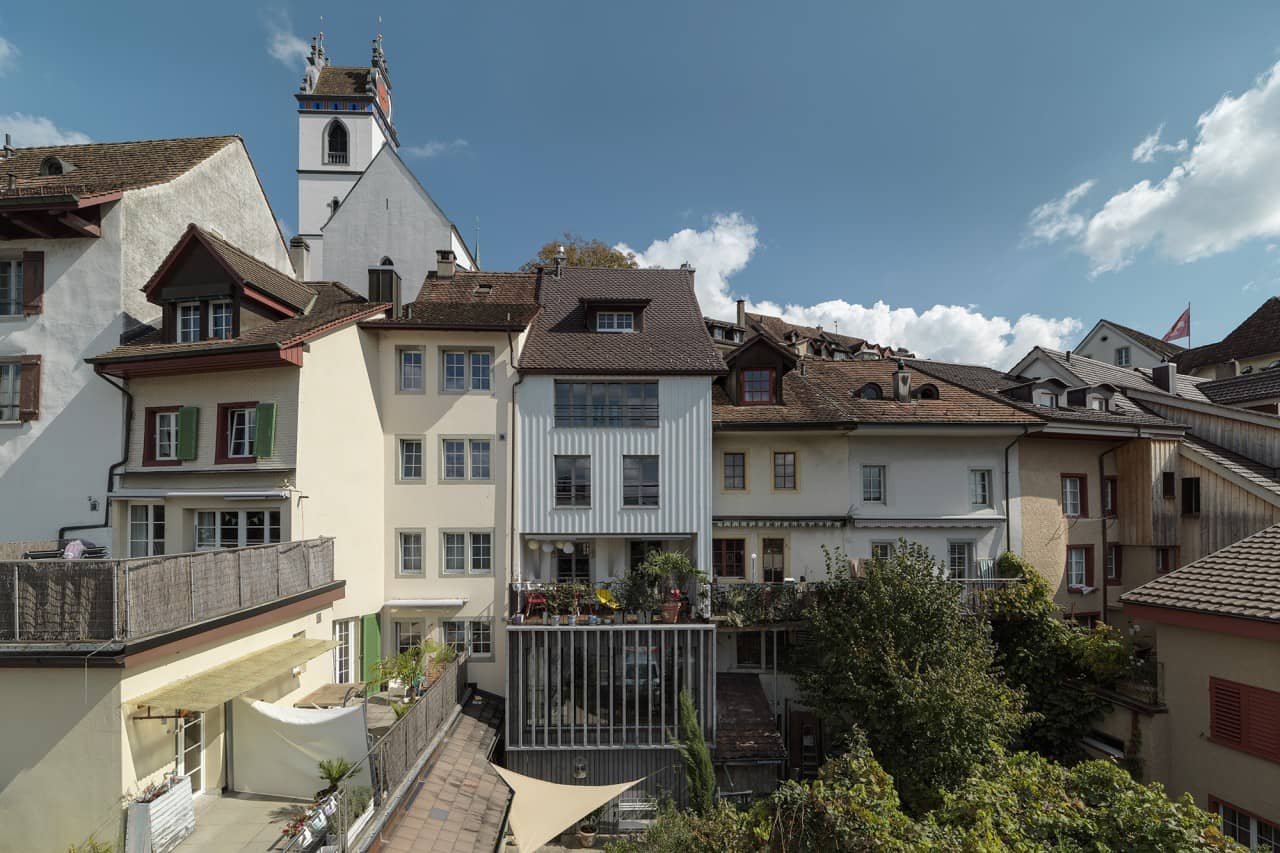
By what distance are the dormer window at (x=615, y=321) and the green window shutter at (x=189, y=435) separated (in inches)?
A: 463

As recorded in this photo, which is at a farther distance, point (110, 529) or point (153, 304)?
point (153, 304)

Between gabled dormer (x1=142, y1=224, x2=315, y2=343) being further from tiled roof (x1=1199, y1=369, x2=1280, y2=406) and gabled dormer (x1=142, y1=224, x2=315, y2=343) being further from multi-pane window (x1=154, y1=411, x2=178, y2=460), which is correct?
tiled roof (x1=1199, y1=369, x2=1280, y2=406)

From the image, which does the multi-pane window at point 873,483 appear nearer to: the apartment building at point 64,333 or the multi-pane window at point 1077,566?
the multi-pane window at point 1077,566

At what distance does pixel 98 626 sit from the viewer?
940 cm

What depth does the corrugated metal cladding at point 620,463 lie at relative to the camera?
18875 mm

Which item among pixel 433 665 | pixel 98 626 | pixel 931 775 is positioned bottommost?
pixel 931 775

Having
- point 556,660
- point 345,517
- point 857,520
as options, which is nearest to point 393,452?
point 345,517

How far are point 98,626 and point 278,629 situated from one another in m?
4.33

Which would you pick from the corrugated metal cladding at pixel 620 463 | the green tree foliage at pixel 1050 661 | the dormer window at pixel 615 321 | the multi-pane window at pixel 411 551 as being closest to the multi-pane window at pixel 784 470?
the corrugated metal cladding at pixel 620 463

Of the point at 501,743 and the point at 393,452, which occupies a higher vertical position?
the point at 393,452

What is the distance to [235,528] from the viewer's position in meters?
14.9

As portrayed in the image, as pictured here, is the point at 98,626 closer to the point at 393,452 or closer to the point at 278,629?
the point at 278,629

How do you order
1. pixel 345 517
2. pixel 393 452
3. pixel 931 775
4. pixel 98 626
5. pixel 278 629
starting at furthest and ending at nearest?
1. pixel 393 452
2. pixel 345 517
3. pixel 931 775
4. pixel 278 629
5. pixel 98 626

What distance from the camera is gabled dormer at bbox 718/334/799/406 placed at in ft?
67.0
